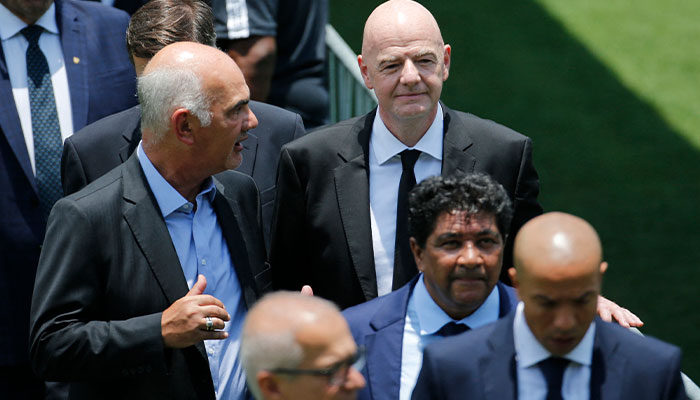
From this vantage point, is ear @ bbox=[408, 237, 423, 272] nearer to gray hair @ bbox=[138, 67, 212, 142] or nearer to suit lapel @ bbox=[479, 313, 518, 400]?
suit lapel @ bbox=[479, 313, 518, 400]

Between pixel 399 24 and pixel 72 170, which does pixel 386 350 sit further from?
pixel 72 170

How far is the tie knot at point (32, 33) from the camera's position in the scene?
15.2ft

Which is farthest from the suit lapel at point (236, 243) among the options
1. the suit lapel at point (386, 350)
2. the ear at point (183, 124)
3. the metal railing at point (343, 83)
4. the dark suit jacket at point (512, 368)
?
the metal railing at point (343, 83)

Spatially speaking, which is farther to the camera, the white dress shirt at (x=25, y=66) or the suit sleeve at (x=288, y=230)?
the white dress shirt at (x=25, y=66)

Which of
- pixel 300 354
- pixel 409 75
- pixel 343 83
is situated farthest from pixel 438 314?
pixel 343 83

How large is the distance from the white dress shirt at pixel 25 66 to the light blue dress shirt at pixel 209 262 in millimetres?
1198

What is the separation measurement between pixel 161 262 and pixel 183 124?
0.44 meters

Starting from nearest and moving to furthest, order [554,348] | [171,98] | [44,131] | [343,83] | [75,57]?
[554,348], [171,98], [44,131], [75,57], [343,83]

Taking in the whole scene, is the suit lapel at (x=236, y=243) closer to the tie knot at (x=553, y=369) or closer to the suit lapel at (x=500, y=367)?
the suit lapel at (x=500, y=367)

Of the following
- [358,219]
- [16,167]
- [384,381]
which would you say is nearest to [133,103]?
[16,167]

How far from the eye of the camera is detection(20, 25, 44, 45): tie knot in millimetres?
4645

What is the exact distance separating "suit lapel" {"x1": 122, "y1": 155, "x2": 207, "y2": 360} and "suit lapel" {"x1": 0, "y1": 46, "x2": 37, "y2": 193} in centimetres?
121

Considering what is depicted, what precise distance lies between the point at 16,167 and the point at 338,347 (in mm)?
2378

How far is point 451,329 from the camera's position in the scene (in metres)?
3.25
